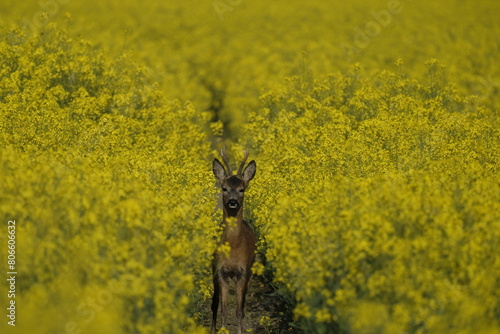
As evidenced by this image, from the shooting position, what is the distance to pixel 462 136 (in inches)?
539

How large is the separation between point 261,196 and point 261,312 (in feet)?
6.95

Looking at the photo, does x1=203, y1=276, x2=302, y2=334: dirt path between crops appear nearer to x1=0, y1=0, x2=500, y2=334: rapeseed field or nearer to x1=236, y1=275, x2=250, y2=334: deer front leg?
x1=0, y1=0, x2=500, y2=334: rapeseed field

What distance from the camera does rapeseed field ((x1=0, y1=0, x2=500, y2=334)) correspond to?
22.7 ft

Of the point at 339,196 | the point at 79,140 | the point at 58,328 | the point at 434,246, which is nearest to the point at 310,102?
the point at 79,140

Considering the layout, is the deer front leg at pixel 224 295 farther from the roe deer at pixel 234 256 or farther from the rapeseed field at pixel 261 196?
the rapeseed field at pixel 261 196

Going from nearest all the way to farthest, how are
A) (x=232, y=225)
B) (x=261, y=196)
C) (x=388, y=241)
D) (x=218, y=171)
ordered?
(x=388, y=241)
(x=232, y=225)
(x=218, y=171)
(x=261, y=196)

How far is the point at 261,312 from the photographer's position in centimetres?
1152

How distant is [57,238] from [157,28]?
27809mm

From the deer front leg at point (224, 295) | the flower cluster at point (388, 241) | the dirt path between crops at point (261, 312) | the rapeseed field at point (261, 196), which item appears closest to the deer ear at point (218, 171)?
the rapeseed field at point (261, 196)

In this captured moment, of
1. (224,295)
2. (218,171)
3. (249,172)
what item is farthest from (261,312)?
(218,171)

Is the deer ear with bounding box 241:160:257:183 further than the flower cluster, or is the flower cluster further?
the deer ear with bounding box 241:160:257:183

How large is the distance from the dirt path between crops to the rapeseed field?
243 mm

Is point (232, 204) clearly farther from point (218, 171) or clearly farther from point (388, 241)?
point (388, 241)

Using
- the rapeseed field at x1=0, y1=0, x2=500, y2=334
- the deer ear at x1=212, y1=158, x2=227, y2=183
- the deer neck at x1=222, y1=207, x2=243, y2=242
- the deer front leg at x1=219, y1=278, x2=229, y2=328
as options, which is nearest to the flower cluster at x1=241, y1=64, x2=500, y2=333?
the rapeseed field at x1=0, y1=0, x2=500, y2=334
